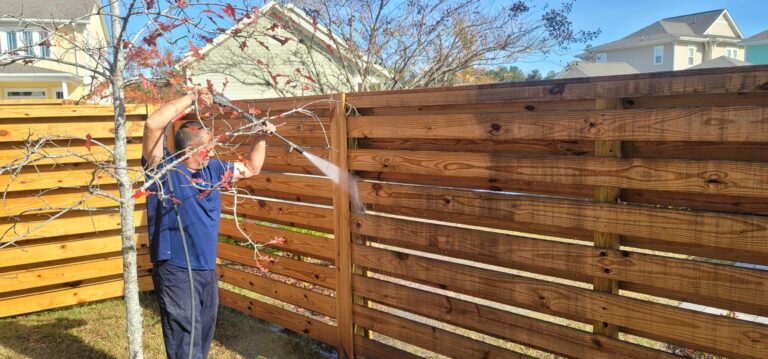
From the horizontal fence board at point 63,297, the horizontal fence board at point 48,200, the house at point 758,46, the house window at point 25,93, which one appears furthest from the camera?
the house at point 758,46

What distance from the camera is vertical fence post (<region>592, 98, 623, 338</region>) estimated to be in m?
2.72

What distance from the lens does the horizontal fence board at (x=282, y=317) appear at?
14.3 feet

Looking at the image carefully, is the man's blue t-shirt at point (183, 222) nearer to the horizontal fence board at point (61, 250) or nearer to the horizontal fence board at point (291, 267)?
the horizontal fence board at point (291, 267)

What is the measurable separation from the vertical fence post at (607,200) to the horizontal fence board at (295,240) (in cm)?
192

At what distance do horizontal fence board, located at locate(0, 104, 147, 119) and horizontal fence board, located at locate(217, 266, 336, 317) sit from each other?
5.77 feet

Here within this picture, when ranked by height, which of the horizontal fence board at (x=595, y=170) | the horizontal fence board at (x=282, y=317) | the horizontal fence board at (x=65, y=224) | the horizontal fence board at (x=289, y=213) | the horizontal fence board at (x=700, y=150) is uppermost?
the horizontal fence board at (x=700, y=150)

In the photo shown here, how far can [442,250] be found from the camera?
3.45m

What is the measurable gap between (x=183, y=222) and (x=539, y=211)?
81.1 inches

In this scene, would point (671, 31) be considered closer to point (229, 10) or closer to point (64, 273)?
point (64, 273)

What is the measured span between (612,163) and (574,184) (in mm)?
222

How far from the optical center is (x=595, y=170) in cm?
277

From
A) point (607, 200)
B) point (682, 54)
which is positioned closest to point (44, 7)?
point (607, 200)

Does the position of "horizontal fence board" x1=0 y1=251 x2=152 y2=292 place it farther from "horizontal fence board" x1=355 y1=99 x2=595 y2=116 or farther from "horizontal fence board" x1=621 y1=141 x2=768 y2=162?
"horizontal fence board" x1=621 y1=141 x2=768 y2=162

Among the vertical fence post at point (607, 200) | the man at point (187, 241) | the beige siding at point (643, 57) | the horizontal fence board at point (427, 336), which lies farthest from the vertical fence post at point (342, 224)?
the beige siding at point (643, 57)
